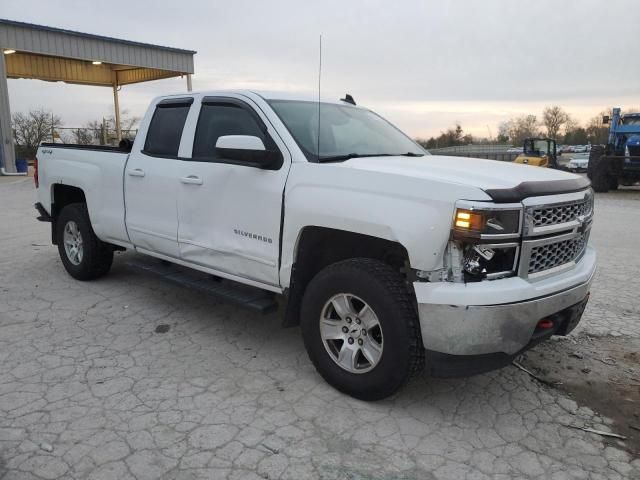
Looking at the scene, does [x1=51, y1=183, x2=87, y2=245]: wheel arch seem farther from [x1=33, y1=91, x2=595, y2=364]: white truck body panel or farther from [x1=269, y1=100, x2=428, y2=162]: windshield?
[x1=269, y1=100, x2=428, y2=162]: windshield

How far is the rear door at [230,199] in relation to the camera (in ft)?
12.3

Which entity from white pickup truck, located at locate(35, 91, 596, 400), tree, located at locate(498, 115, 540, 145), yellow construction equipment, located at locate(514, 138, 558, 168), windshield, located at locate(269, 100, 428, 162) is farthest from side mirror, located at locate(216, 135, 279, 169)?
tree, located at locate(498, 115, 540, 145)

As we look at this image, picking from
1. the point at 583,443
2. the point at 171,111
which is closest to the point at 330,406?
the point at 583,443

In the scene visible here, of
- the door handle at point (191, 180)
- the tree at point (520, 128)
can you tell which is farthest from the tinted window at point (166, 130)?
the tree at point (520, 128)

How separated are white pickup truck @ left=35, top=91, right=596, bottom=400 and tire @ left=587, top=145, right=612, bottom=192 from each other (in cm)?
1497

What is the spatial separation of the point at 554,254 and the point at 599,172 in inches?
639

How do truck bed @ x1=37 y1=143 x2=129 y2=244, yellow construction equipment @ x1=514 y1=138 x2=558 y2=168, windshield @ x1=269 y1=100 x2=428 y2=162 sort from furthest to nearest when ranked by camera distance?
yellow construction equipment @ x1=514 y1=138 x2=558 y2=168, truck bed @ x1=37 y1=143 x2=129 y2=244, windshield @ x1=269 y1=100 x2=428 y2=162

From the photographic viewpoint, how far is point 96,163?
211 inches

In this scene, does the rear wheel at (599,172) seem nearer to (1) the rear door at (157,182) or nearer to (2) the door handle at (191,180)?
(1) the rear door at (157,182)

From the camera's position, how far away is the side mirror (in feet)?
11.8

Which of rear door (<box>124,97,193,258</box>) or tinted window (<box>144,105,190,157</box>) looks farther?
tinted window (<box>144,105,190,157</box>)

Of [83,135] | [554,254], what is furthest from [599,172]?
[83,135]

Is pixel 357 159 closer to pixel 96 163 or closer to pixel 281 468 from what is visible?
pixel 281 468

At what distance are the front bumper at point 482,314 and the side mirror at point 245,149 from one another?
140 cm
